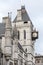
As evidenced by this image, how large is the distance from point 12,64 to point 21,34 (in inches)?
857

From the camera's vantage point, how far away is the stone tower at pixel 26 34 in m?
76.9

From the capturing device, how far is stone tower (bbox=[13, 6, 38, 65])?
76938 millimetres

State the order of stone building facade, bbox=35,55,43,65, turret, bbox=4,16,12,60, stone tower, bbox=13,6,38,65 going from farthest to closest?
stone building facade, bbox=35,55,43,65
stone tower, bbox=13,6,38,65
turret, bbox=4,16,12,60

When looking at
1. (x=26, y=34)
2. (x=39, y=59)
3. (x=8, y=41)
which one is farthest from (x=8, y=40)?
(x=39, y=59)

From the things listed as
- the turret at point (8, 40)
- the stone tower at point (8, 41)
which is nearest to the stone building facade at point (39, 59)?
the stone tower at point (8, 41)

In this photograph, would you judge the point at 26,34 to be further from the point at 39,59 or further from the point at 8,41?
the point at 39,59

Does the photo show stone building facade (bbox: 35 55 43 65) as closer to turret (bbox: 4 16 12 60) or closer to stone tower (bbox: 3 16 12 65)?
stone tower (bbox: 3 16 12 65)

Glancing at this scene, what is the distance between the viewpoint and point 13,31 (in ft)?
178

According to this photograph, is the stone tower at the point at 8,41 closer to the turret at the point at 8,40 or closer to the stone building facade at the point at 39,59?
the turret at the point at 8,40

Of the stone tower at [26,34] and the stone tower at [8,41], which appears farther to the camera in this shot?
the stone tower at [26,34]

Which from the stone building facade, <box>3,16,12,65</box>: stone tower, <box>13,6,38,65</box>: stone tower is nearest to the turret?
<box>3,16,12,65</box>: stone tower

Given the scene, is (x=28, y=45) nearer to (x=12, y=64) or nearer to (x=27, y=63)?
(x=27, y=63)

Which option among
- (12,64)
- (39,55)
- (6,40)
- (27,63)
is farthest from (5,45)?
(39,55)

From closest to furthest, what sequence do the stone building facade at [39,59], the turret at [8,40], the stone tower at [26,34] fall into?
the turret at [8,40], the stone tower at [26,34], the stone building facade at [39,59]
